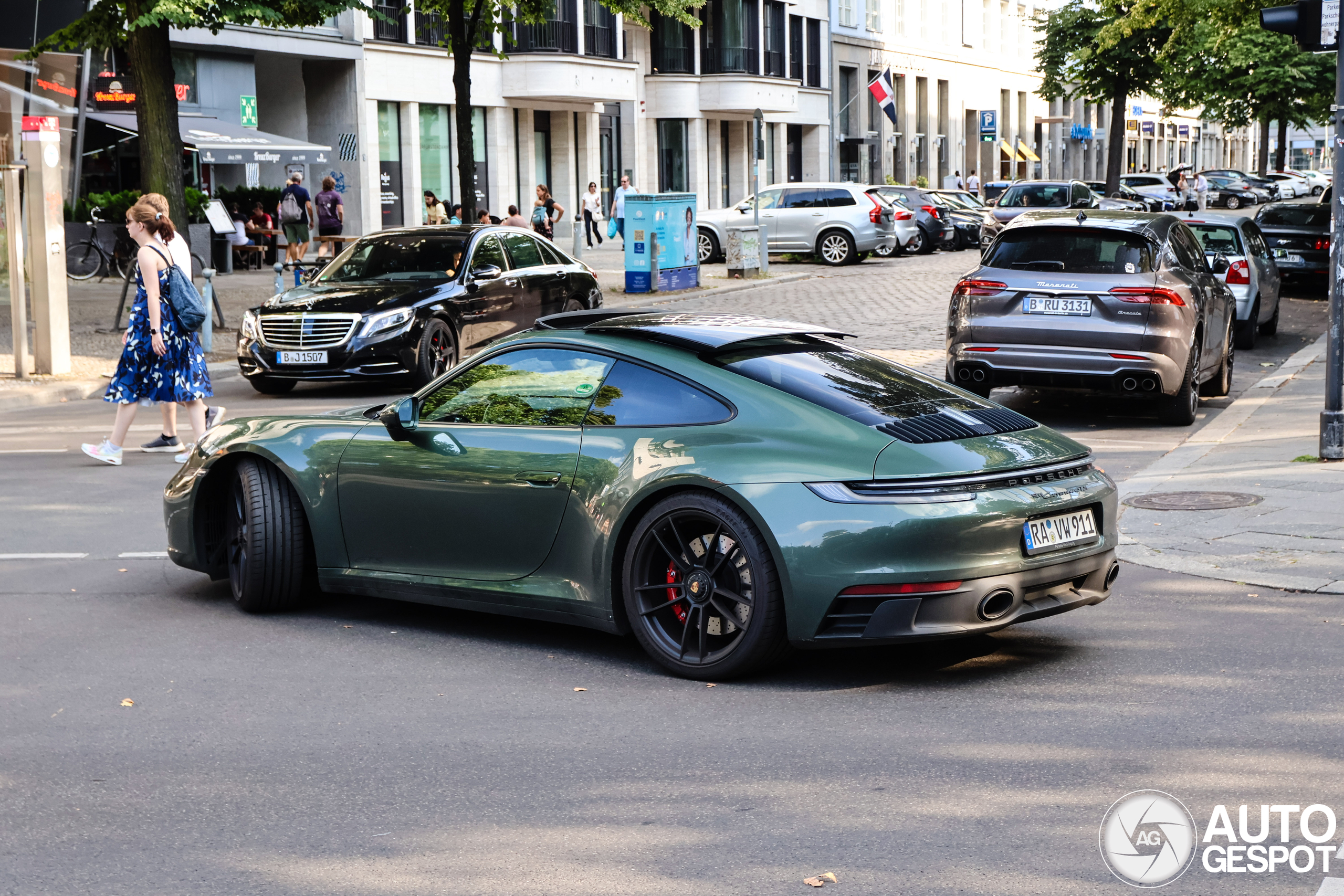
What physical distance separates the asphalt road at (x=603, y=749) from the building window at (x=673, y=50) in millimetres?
47976

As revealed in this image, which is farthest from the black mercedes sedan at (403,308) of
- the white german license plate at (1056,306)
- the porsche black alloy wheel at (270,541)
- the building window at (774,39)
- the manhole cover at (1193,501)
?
the building window at (774,39)

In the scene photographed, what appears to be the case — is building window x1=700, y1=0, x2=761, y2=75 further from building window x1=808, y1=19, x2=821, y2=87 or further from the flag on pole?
building window x1=808, y1=19, x2=821, y2=87

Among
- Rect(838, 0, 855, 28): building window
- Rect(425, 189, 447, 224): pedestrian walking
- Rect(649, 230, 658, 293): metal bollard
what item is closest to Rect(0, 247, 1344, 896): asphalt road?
Rect(649, 230, 658, 293): metal bollard

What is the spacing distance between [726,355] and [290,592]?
221 cm

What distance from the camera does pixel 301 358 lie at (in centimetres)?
1477

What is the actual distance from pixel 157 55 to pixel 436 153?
77.5 ft

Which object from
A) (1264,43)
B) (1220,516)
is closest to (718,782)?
(1220,516)

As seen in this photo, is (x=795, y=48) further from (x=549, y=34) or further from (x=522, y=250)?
(x=522, y=250)

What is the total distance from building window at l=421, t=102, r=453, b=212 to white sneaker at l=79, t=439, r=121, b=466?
3226 cm

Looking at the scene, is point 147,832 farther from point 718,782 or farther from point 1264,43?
point 1264,43

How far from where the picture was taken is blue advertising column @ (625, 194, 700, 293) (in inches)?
1030

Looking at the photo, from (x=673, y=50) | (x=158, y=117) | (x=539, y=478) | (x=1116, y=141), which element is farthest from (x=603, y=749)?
(x=673, y=50)

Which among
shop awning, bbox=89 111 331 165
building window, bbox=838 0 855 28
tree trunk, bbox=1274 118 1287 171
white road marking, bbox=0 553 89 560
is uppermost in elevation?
building window, bbox=838 0 855 28

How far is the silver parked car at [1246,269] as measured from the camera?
731 inches
